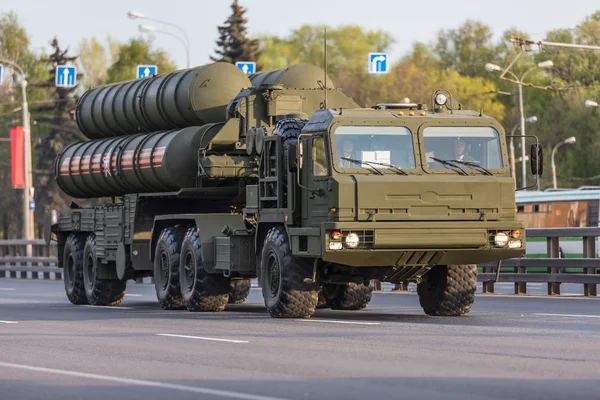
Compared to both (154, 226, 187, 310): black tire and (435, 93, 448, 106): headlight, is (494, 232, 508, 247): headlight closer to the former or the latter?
(435, 93, 448, 106): headlight

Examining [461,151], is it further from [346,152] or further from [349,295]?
[349,295]

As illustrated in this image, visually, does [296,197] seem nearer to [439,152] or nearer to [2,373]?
[439,152]

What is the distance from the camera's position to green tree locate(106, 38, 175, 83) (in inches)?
4144

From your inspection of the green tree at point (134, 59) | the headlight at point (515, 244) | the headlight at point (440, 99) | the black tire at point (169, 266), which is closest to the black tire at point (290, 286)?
the headlight at point (515, 244)

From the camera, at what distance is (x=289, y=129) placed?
21922mm

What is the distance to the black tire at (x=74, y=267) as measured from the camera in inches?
1148

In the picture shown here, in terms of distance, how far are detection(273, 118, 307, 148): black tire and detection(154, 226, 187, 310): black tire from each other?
3.50 meters

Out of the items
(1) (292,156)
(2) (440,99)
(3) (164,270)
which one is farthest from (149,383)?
(3) (164,270)

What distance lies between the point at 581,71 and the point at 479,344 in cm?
9075

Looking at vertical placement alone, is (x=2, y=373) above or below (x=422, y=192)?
below

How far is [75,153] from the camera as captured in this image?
29.8m

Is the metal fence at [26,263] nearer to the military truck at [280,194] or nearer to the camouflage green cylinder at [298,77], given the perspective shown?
the military truck at [280,194]

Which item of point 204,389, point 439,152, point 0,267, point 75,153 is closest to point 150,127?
point 75,153

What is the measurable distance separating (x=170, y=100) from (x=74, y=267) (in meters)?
4.83
